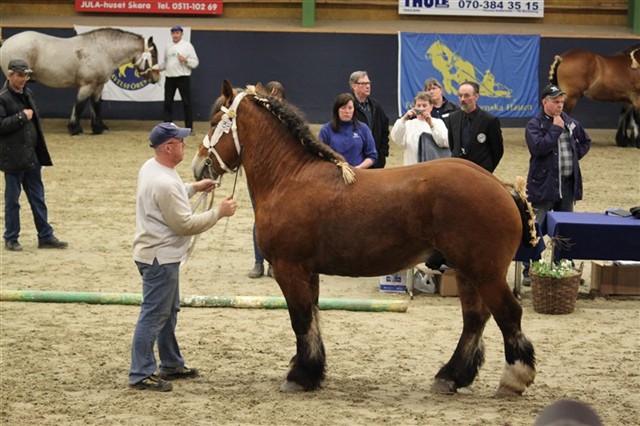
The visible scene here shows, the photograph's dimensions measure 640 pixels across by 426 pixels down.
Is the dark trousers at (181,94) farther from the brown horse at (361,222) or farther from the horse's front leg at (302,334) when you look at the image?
the horse's front leg at (302,334)

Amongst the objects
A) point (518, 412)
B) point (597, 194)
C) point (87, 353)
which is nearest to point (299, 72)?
point (597, 194)

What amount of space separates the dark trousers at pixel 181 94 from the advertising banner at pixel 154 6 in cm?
332

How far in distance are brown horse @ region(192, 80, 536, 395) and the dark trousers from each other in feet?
42.2

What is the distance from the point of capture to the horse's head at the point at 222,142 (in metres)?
7.23

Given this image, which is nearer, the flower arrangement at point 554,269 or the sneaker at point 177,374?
the sneaker at point 177,374

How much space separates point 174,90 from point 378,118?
10.4 m

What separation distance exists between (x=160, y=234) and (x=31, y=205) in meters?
5.08

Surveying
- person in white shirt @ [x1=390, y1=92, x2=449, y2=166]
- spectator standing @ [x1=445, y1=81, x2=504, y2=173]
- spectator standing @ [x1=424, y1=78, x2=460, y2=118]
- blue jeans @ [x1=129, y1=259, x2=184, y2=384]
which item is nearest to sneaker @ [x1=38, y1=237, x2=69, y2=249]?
person in white shirt @ [x1=390, y1=92, x2=449, y2=166]

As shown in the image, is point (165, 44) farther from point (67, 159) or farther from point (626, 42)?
point (626, 42)

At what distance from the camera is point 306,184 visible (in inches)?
275

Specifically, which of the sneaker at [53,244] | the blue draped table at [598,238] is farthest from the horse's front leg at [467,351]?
the sneaker at [53,244]

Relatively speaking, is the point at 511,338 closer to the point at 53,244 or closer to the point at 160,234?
the point at 160,234

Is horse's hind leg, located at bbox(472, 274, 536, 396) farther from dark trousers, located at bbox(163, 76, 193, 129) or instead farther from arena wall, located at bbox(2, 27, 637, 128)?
arena wall, located at bbox(2, 27, 637, 128)

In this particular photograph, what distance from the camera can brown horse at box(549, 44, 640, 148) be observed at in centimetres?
1955
